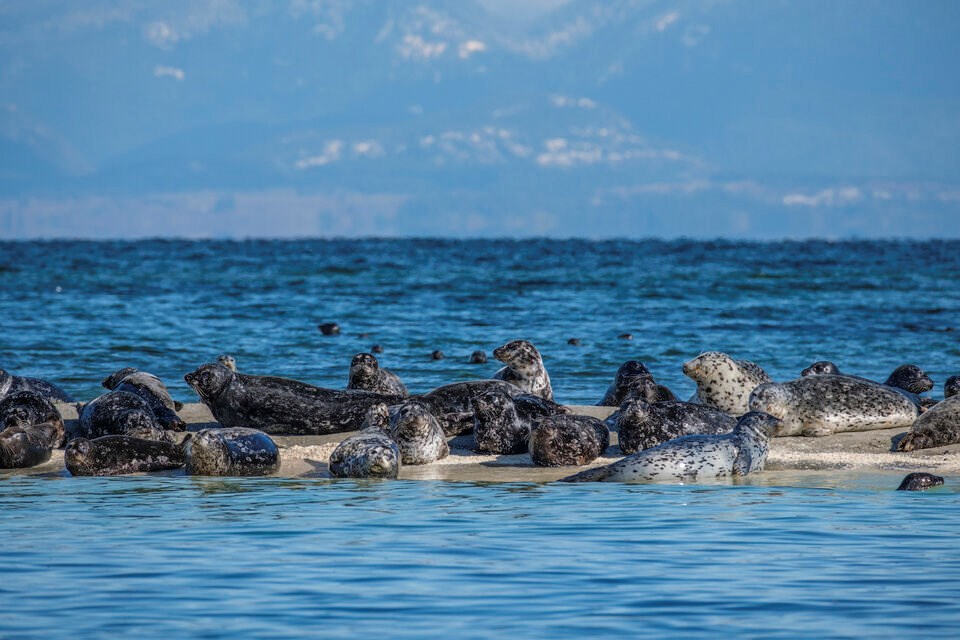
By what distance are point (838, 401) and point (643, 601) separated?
6.75 m

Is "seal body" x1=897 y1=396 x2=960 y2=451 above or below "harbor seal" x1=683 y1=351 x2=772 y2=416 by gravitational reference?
below

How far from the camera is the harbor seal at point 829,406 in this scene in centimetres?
1224

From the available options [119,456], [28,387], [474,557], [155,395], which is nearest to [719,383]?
[155,395]

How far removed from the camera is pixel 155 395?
13180mm

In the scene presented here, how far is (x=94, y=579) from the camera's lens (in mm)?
6684

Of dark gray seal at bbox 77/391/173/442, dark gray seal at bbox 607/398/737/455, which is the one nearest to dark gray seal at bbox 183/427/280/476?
dark gray seal at bbox 77/391/173/442

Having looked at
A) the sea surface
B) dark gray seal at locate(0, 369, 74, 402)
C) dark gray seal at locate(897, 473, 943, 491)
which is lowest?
the sea surface

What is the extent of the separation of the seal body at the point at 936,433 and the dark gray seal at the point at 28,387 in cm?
826

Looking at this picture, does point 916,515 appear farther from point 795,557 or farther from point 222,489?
point 222,489

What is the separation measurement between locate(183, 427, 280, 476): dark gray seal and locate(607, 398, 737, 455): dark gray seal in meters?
2.83

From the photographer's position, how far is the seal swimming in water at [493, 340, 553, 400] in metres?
13.8

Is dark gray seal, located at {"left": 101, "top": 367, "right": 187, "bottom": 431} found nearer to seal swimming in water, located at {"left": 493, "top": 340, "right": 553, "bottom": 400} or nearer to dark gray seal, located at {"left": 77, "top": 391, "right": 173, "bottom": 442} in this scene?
dark gray seal, located at {"left": 77, "top": 391, "right": 173, "bottom": 442}

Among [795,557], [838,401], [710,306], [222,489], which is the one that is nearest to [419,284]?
[710,306]

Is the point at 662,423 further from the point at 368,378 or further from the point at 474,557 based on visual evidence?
the point at 474,557
